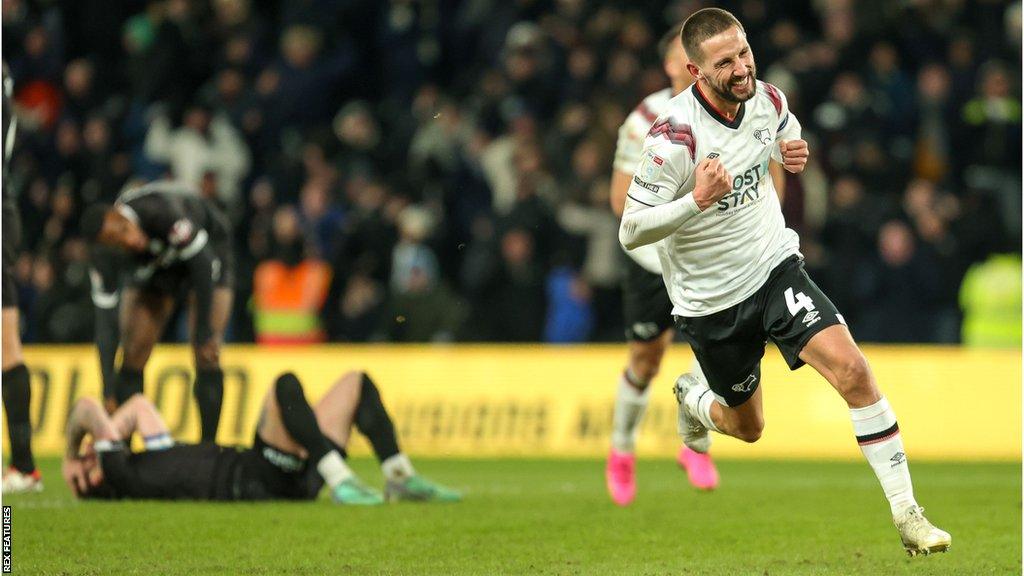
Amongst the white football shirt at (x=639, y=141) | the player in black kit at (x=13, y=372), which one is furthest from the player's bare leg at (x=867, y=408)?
the player in black kit at (x=13, y=372)

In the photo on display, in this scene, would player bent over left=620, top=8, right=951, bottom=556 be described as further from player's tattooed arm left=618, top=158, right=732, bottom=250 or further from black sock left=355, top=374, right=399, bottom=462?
black sock left=355, top=374, right=399, bottom=462

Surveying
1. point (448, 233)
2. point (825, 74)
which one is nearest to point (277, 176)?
point (448, 233)

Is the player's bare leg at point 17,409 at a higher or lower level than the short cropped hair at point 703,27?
lower

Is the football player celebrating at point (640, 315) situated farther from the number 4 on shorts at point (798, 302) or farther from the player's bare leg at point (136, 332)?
the player's bare leg at point (136, 332)

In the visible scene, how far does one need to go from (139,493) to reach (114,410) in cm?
185

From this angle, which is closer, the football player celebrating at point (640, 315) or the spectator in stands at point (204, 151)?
the football player celebrating at point (640, 315)

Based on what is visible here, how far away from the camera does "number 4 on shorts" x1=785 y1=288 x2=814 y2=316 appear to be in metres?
7.07

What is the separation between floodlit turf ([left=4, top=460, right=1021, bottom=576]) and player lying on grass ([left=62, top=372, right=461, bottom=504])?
0.46 ft

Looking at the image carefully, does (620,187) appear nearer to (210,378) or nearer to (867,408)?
(867,408)

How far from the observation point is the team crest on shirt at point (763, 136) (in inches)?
285

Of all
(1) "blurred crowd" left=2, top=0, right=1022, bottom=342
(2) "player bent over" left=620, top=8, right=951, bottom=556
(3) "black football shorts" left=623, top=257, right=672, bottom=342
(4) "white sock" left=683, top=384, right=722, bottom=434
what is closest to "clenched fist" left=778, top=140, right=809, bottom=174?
(2) "player bent over" left=620, top=8, right=951, bottom=556

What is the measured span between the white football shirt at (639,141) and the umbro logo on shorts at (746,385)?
1.93m

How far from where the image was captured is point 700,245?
730 centimetres

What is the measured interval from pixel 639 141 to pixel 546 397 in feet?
19.3
